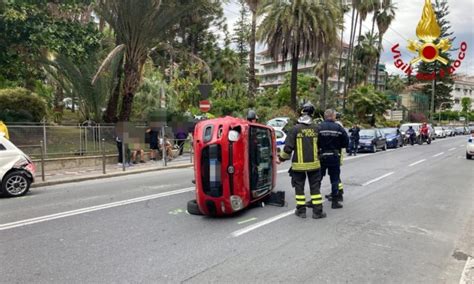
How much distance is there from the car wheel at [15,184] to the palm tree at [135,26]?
850 cm

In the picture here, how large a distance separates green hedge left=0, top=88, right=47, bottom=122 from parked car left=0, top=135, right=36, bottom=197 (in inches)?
282

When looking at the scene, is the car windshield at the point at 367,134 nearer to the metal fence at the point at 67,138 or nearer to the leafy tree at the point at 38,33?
the metal fence at the point at 67,138

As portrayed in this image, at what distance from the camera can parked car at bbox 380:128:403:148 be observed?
27.3 m

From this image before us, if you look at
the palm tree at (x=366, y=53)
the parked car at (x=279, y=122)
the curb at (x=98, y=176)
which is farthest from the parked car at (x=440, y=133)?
Answer: the curb at (x=98, y=176)

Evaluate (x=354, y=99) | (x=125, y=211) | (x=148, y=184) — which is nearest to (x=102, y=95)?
(x=148, y=184)

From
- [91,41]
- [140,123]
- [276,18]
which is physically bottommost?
[140,123]

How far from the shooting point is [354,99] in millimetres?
40750

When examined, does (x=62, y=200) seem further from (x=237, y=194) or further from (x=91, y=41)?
(x=91, y=41)

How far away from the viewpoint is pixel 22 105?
17.1 m

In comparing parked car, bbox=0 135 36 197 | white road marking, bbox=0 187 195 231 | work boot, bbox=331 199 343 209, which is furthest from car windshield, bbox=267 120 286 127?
→ work boot, bbox=331 199 343 209

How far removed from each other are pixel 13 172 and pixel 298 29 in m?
22.1

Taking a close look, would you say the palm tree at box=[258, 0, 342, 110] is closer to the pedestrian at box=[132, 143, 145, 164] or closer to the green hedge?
the pedestrian at box=[132, 143, 145, 164]

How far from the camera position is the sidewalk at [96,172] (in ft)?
→ 37.9

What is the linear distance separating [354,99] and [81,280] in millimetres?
39118
